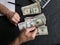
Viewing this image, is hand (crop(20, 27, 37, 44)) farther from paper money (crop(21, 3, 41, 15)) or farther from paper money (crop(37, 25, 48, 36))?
paper money (crop(21, 3, 41, 15))

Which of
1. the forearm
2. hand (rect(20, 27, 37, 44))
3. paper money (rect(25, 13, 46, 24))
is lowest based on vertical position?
hand (rect(20, 27, 37, 44))

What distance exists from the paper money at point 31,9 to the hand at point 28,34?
0.16 meters

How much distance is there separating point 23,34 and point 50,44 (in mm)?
185

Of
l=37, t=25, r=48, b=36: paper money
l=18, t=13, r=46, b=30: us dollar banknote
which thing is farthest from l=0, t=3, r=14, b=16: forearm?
l=37, t=25, r=48, b=36: paper money

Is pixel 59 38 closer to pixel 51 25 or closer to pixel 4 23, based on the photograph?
pixel 51 25

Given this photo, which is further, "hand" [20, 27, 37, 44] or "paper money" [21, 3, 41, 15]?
"paper money" [21, 3, 41, 15]

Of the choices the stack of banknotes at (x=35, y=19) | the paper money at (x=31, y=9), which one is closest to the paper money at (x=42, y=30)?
the stack of banknotes at (x=35, y=19)

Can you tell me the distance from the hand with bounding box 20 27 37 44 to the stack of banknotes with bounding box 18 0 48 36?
0.15 ft

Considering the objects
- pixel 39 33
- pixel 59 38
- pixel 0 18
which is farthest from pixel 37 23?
pixel 0 18

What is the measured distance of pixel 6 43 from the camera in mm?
1161

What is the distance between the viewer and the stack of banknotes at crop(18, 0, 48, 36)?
1.16 m

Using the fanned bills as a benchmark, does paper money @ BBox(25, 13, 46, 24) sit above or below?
above

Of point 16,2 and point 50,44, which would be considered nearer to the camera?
point 50,44

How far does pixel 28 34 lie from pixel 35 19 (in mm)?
137
